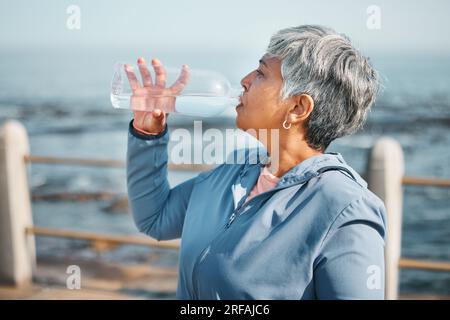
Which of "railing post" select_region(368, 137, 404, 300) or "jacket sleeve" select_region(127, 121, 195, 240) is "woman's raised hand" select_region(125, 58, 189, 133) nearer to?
"jacket sleeve" select_region(127, 121, 195, 240)

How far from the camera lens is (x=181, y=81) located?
5.97 ft

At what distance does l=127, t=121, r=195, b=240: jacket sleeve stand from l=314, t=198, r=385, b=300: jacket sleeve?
1.86ft

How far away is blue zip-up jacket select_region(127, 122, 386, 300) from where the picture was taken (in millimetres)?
1418

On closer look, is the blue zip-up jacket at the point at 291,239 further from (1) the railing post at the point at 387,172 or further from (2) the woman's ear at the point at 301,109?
(1) the railing post at the point at 387,172

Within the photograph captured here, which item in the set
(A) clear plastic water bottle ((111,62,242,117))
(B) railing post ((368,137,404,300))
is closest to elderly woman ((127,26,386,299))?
(A) clear plastic water bottle ((111,62,242,117))

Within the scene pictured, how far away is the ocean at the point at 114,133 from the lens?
720 inches

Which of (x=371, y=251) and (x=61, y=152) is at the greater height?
(x=371, y=251)

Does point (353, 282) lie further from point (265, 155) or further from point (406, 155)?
point (406, 155)

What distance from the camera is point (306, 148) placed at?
1.66 metres

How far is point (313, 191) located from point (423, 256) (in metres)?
17.6

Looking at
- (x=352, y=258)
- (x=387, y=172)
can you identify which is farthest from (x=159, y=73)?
(x=387, y=172)

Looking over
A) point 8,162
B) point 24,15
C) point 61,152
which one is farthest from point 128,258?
point 24,15

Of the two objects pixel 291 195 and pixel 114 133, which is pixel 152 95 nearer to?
pixel 291 195

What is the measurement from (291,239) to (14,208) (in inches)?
113
